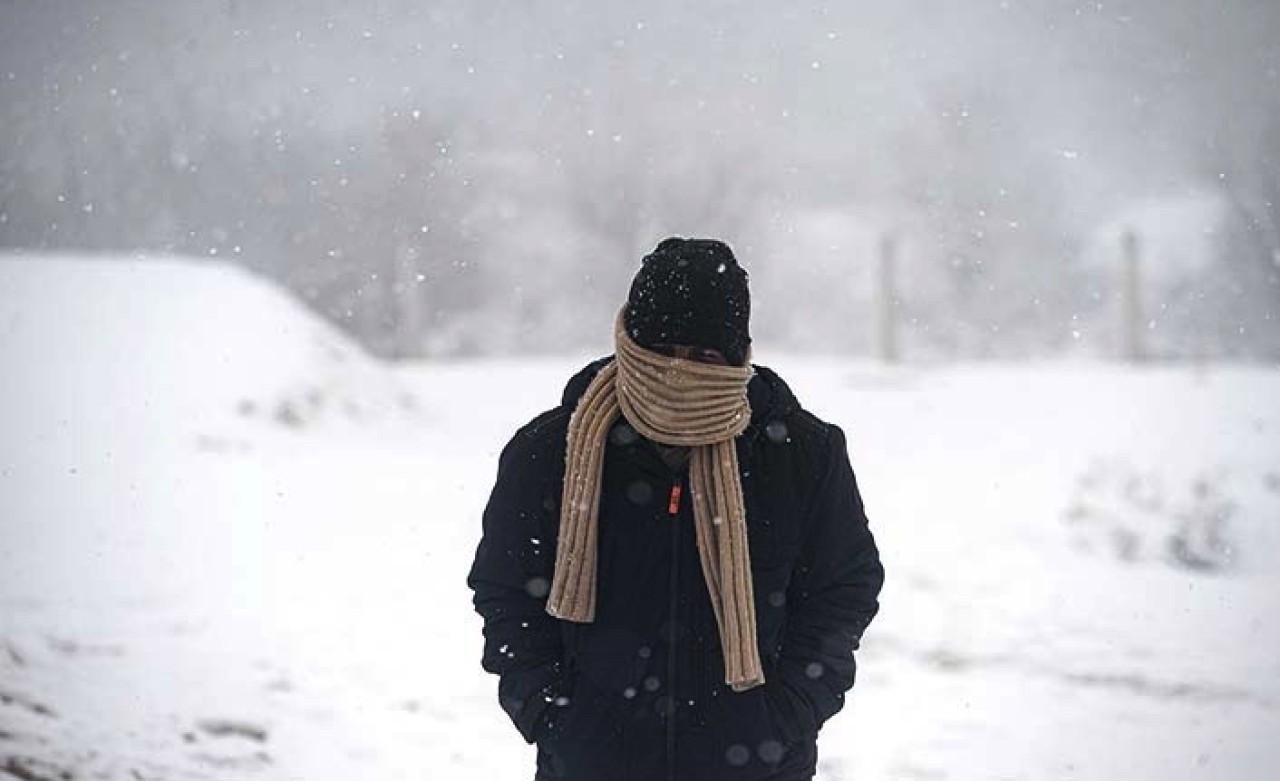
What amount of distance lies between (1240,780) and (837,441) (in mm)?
3157

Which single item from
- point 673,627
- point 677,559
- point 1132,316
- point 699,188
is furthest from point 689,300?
point 699,188

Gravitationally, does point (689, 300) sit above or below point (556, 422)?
above

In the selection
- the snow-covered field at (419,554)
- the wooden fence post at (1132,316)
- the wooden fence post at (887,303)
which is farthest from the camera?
the wooden fence post at (887,303)

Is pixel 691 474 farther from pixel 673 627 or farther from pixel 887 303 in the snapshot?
pixel 887 303

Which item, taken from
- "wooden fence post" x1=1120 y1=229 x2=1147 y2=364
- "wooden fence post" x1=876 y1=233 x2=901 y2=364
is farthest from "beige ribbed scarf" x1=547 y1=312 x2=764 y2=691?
"wooden fence post" x1=876 y1=233 x2=901 y2=364

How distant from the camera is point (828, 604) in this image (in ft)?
6.88

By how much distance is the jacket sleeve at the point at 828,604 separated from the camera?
2.06 metres

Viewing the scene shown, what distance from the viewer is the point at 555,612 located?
6.48 feet

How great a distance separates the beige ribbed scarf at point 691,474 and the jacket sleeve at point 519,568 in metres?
0.07

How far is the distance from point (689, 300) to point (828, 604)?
0.58 metres

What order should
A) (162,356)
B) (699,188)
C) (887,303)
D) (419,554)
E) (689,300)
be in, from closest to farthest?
(689,300) → (419,554) → (162,356) → (887,303) → (699,188)

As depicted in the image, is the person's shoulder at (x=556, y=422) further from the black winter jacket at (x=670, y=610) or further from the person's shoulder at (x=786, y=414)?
the person's shoulder at (x=786, y=414)

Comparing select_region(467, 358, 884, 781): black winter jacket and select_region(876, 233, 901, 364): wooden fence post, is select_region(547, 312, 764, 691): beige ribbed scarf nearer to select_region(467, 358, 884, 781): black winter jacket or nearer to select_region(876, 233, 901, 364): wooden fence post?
select_region(467, 358, 884, 781): black winter jacket

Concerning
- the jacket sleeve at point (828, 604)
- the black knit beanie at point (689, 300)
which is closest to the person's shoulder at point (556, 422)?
the black knit beanie at point (689, 300)
